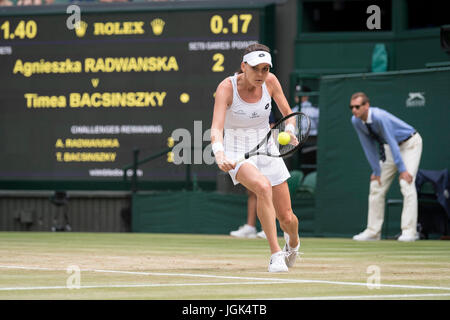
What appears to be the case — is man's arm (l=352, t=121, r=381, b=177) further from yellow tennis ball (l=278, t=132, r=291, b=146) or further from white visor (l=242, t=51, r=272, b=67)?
white visor (l=242, t=51, r=272, b=67)

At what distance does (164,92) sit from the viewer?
15820mm

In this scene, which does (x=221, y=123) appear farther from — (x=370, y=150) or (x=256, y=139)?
(x=370, y=150)

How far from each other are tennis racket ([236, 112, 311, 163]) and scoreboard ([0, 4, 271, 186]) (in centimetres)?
728

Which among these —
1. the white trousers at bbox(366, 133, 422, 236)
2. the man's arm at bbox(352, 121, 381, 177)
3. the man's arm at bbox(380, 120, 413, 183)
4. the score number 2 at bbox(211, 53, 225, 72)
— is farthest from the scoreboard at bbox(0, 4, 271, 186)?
the man's arm at bbox(380, 120, 413, 183)

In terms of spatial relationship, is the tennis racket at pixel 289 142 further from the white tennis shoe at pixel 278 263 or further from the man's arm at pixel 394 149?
the man's arm at pixel 394 149

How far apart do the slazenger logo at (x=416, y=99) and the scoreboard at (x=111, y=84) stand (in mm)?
2896

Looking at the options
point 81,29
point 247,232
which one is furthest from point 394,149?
point 81,29

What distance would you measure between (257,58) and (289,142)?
2.57 feet

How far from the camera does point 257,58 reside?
7.55m

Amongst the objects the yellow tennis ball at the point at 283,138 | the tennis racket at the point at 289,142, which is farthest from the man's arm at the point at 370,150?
the yellow tennis ball at the point at 283,138

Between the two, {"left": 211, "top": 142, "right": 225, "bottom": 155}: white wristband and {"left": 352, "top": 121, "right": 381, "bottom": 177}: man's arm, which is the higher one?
{"left": 211, "top": 142, "right": 225, "bottom": 155}: white wristband

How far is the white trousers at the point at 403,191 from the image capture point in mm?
12414

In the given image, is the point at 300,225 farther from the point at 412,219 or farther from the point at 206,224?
the point at 412,219

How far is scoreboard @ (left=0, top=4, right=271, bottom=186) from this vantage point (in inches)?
615
